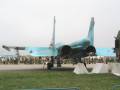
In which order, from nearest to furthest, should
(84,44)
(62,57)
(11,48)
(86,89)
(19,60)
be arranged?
1. (86,89)
2. (84,44)
3. (62,57)
4. (11,48)
5. (19,60)

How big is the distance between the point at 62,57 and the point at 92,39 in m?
3.73

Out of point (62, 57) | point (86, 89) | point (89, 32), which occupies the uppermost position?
point (89, 32)

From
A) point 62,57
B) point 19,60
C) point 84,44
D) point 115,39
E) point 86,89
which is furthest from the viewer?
point 19,60

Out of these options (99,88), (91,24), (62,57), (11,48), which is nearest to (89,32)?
(91,24)

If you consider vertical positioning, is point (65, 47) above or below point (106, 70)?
above

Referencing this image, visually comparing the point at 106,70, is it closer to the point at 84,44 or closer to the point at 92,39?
the point at 84,44

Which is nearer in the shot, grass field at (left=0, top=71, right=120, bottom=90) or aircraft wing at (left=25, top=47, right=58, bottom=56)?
grass field at (left=0, top=71, right=120, bottom=90)

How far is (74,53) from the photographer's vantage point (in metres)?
33.2

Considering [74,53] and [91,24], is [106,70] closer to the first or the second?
[74,53]

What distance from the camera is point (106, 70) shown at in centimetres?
2827

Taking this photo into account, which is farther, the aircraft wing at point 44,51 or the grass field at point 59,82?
the aircraft wing at point 44,51

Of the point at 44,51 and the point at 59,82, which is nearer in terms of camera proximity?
the point at 59,82

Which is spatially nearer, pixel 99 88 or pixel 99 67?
pixel 99 88

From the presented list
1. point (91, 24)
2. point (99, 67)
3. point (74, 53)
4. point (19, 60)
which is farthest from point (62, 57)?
point (19, 60)
